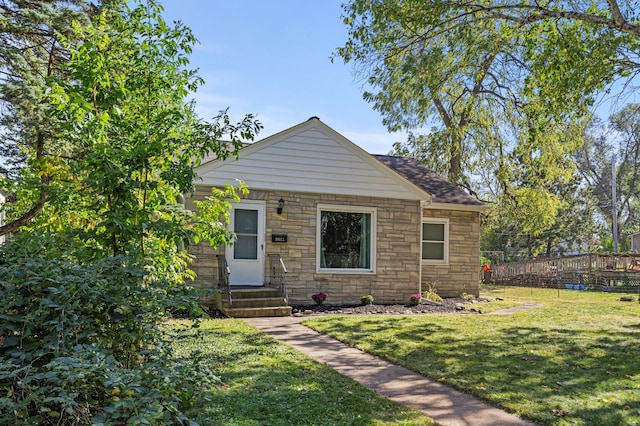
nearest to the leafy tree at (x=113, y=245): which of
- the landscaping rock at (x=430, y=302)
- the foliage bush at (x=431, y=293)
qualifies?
the landscaping rock at (x=430, y=302)

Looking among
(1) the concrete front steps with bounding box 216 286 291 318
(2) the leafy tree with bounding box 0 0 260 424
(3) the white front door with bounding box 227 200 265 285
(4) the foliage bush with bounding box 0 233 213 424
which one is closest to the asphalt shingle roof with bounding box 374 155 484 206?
(3) the white front door with bounding box 227 200 265 285

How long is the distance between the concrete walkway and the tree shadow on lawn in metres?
→ 0.19

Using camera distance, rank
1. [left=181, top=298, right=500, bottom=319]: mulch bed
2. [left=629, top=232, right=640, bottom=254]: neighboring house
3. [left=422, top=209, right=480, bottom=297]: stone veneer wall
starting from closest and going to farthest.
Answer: [left=181, top=298, right=500, bottom=319]: mulch bed, [left=422, top=209, right=480, bottom=297]: stone veneer wall, [left=629, top=232, right=640, bottom=254]: neighboring house

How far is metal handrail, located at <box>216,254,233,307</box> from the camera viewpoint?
9320 mm

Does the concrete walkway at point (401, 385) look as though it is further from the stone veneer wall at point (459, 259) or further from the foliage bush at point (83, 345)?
the stone veneer wall at point (459, 259)

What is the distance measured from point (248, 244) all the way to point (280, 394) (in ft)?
21.3

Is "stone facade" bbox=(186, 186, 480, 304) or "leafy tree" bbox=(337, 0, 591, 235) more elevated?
"leafy tree" bbox=(337, 0, 591, 235)

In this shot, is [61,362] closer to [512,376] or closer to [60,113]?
[60,113]

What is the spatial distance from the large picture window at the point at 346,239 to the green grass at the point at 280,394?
17.3 feet

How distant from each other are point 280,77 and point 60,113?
9264 mm

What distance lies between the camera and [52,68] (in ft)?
26.4

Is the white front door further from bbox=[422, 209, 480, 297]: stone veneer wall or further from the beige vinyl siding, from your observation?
bbox=[422, 209, 480, 297]: stone veneer wall

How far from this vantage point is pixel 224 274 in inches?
384

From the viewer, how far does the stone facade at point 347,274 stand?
10602 millimetres
